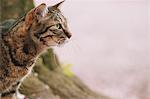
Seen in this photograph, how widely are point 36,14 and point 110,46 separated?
342 centimetres

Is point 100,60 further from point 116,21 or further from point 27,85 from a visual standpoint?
point 27,85

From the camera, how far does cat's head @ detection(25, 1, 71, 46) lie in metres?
2.82

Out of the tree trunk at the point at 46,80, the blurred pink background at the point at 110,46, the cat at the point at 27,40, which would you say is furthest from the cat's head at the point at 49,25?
the blurred pink background at the point at 110,46

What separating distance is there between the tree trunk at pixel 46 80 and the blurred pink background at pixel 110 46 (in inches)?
45.0

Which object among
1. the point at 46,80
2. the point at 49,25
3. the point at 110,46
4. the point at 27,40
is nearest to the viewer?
the point at 49,25

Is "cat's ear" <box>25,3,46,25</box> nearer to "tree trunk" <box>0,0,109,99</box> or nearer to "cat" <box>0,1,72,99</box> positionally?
"cat" <box>0,1,72,99</box>

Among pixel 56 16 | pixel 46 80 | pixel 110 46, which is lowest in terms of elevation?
pixel 56 16

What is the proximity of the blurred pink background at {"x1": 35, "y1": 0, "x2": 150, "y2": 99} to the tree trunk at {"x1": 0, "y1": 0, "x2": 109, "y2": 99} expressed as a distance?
3.75ft

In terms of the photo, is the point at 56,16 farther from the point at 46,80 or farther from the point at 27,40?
the point at 46,80

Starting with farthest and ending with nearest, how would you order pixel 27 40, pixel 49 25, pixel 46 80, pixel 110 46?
pixel 110 46 < pixel 46 80 < pixel 27 40 < pixel 49 25

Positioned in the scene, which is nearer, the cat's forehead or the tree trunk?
the cat's forehead

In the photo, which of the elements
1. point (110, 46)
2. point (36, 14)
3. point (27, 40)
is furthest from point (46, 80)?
point (110, 46)

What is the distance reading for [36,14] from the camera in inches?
112

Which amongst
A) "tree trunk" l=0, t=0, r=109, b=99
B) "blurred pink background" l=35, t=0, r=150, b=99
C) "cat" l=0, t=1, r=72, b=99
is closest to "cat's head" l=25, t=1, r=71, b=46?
"cat" l=0, t=1, r=72, b=99
